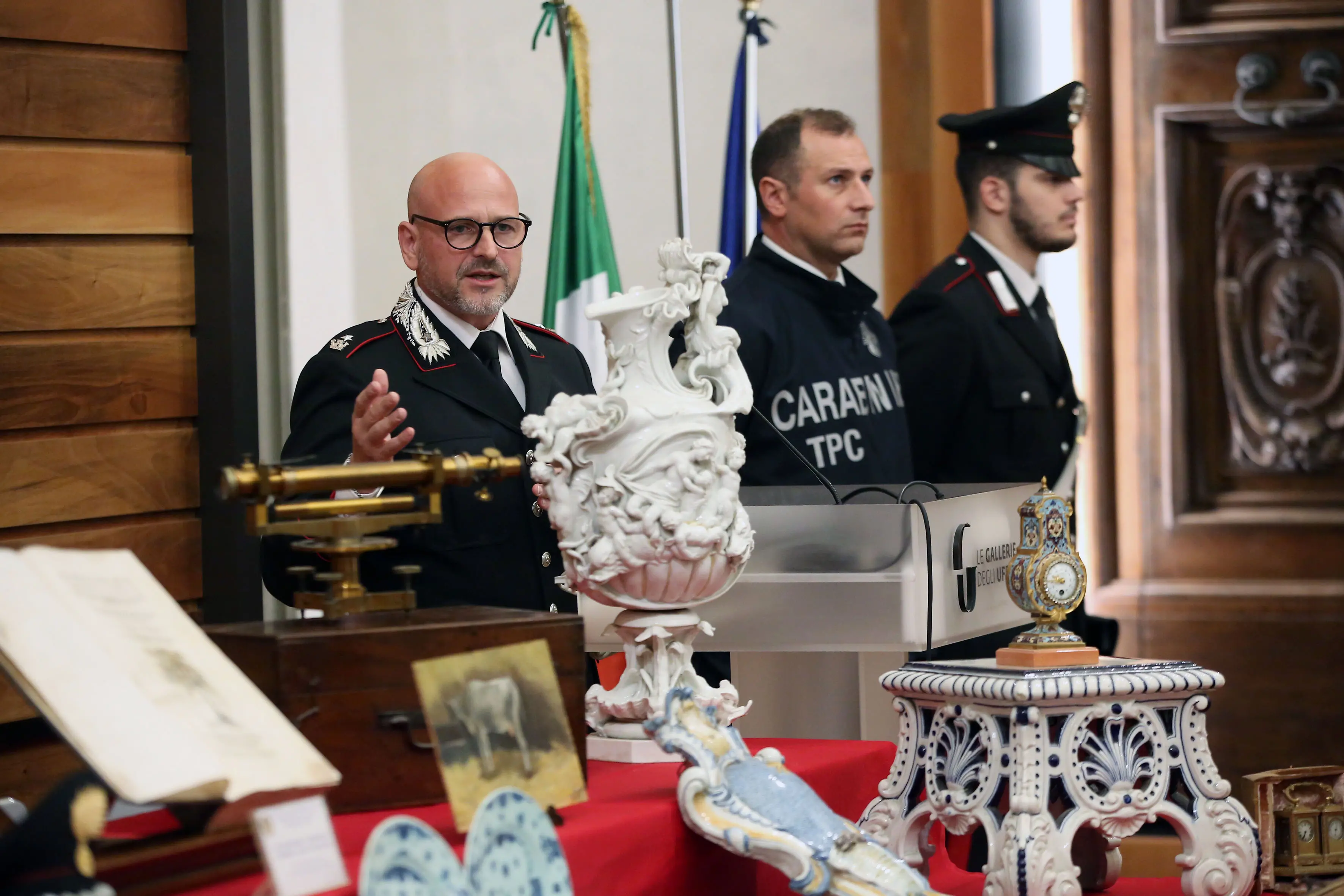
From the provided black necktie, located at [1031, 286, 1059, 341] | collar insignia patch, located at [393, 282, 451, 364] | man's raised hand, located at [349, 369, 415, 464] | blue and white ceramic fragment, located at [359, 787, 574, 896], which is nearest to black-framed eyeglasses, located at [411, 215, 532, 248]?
collar insignia patch, located at [393, 282, 451, 364]

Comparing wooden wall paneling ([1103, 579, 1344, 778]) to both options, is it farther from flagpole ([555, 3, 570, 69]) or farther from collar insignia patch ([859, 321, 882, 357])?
flagpole ([555, 3, 570, 69])

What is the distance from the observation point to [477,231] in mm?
2078

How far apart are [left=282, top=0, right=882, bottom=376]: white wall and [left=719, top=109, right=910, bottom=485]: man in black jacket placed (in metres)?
0.58

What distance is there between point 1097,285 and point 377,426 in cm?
304

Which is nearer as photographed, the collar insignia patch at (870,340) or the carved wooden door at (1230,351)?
the collar insignia patch at (870,340)

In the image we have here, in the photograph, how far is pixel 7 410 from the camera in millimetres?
2312

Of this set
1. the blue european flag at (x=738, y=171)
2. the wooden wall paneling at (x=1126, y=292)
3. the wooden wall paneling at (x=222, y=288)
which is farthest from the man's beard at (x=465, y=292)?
the wooden wall paneling at (x=1126, y=292)

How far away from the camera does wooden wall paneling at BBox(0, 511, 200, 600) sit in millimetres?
2379

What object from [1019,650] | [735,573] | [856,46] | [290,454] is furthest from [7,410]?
[856,46]

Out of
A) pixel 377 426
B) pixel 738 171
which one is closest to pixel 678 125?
pixel 738 171

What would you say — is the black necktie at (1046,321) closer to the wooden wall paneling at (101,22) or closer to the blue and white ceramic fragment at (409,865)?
the wooden wall paneling at (101,22)

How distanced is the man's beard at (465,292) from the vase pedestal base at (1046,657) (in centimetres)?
87

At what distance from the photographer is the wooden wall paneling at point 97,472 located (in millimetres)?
2328

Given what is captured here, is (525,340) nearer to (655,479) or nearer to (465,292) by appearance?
(465,292)
